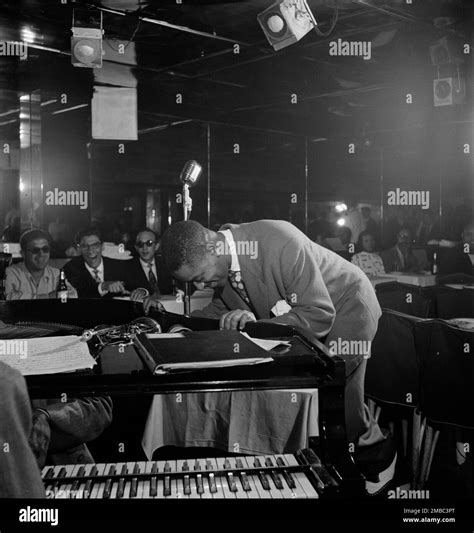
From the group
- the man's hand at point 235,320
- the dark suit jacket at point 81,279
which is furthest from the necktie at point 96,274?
the man's hand at point 235,320

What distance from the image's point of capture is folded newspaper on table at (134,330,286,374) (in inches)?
44.7

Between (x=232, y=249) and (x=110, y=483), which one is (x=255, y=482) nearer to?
(x=110, y=483)

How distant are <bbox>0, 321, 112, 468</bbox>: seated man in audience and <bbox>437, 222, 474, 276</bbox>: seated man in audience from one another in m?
6.31

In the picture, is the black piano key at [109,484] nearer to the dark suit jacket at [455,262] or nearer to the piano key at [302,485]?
the piano key at [302,485]

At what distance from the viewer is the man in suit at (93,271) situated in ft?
17.3

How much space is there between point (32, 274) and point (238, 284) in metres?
3.11

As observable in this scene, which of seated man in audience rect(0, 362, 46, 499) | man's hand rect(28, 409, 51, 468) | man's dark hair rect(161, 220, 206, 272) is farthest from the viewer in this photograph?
man's dark hair rect(161, 220, 206, 272)

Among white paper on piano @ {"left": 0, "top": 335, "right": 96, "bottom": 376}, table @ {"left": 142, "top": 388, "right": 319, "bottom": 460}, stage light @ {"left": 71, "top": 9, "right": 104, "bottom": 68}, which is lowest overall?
table @ {"left": 142, "top": 388, "right": 319, "bottom": 460}

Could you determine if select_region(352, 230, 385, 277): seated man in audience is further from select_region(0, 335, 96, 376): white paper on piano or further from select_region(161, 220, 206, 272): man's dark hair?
select_region(0, 335, 96, 376): white paper on piano

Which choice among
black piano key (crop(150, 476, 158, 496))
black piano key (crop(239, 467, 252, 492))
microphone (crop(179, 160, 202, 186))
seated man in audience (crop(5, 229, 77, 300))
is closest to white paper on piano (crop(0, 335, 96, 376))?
black piano key (crop(150, 476, 158, 496))

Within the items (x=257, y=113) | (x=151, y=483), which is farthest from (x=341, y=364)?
(x=257, y=113)

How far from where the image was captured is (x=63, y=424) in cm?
150

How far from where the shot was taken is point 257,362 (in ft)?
3.85

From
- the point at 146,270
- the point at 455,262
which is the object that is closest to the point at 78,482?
the point at 146,270
